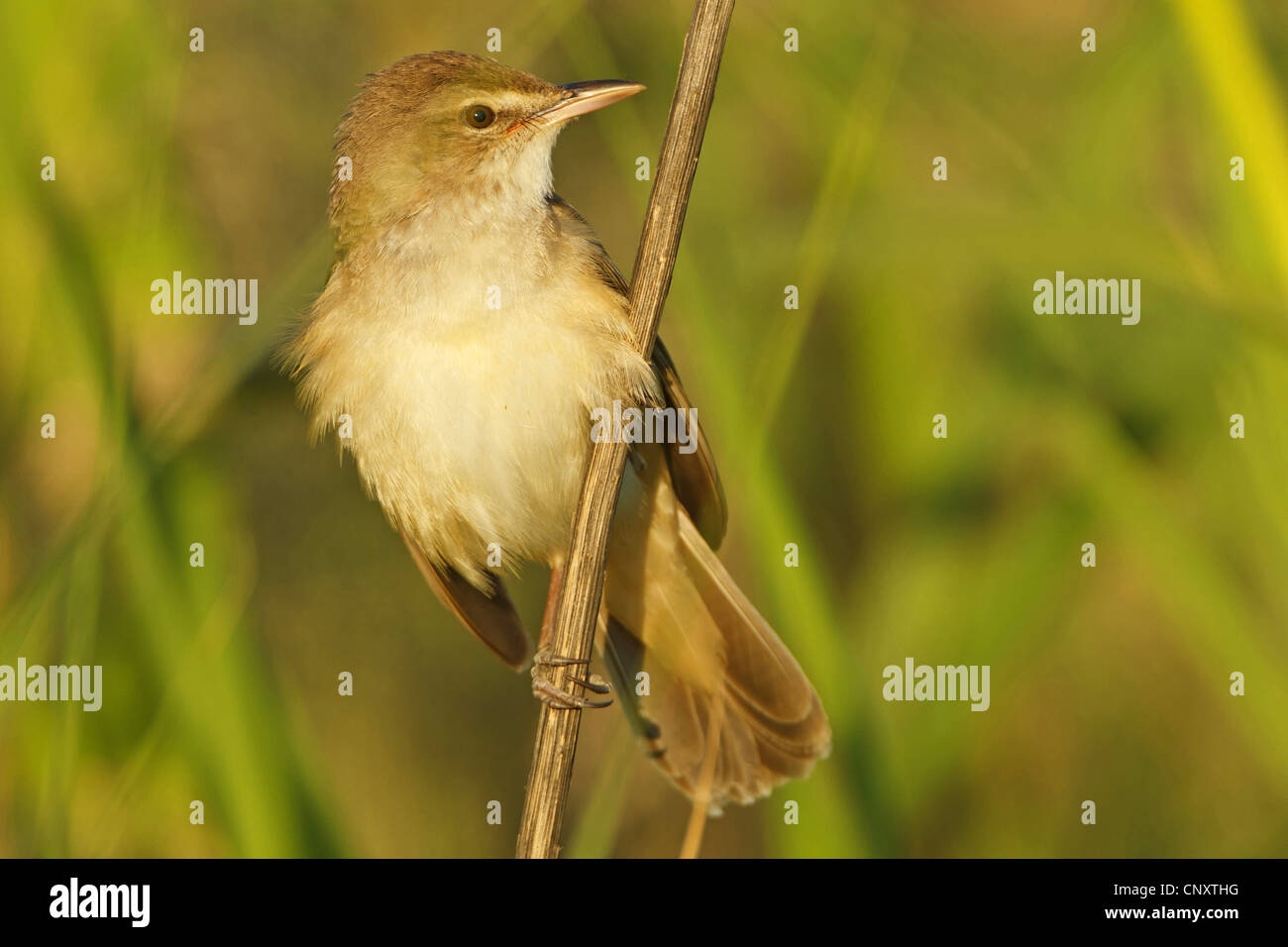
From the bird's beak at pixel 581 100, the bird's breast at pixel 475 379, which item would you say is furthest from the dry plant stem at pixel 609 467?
the bird's beak at pixel 581 100

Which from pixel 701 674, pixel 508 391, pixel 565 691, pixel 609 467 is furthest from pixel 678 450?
pixel 565 691

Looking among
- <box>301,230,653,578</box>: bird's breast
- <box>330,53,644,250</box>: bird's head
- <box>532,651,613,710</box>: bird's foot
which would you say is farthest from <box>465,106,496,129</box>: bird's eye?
<box>532,651,613,710</box>: bird's foot

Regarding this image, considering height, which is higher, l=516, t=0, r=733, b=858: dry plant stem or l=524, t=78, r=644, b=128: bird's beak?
l=524, t=78, r=644, b=128: bird's beak

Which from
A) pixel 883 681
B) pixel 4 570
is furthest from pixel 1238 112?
pixel 4 570

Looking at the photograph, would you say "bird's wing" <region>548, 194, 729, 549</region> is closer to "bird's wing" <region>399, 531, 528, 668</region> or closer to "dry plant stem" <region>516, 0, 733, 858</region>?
"bird's wing" <region>399, 531, 528, 668</region>

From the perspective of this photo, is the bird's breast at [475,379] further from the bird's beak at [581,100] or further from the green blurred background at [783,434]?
the bird's beak at [581,100]

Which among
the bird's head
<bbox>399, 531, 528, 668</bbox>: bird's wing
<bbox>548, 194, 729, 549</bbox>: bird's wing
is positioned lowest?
<bbox>399, 531, 528, 668</bbox>: bird's wing

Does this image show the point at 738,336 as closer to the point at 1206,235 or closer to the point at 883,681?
the point at 883,681
